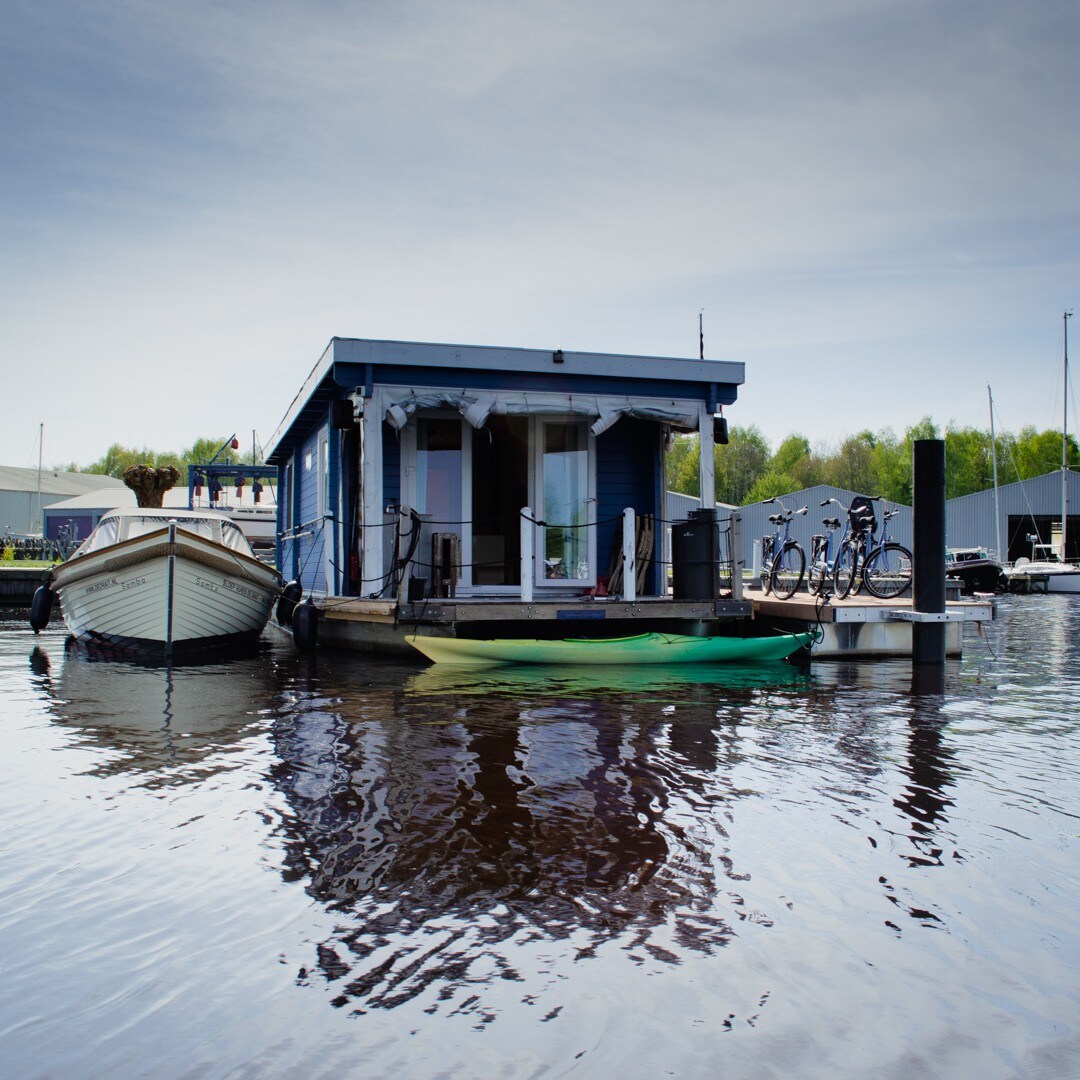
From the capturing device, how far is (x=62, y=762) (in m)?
6.52

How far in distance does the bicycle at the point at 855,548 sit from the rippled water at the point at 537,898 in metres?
5.22

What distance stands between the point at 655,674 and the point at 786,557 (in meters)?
5.51

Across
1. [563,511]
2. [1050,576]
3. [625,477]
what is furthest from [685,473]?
[563,511]

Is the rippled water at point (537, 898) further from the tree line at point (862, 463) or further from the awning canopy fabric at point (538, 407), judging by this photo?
the tree line at point (862, 463)

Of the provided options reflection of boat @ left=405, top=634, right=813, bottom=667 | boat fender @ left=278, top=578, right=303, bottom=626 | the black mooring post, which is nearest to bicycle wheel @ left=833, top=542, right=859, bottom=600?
reflection of boat @ left=405, top=634, right=813, bottom=667

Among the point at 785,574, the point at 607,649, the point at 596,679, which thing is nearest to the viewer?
the point at 596,679

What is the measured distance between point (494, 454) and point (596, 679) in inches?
192

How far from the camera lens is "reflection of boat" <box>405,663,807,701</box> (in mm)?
9805

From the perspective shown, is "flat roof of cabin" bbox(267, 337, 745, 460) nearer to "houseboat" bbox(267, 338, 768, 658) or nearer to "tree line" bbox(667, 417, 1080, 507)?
"houseboat" bbox(267, 338, 768, 658)

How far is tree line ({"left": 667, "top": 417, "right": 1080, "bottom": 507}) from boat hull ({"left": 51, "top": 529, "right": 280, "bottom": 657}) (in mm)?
68941

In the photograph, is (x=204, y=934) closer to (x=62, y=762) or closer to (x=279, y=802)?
Result: (x=279, y=802)

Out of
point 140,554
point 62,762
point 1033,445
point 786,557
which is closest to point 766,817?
point 62,762

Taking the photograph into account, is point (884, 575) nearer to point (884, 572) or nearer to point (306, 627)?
point (884, 572)

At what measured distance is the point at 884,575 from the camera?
48.9 feet
